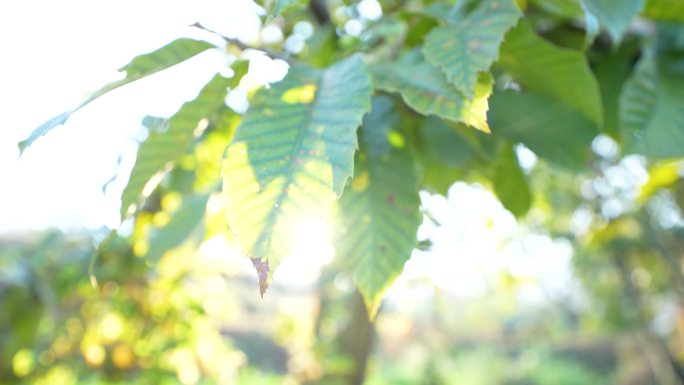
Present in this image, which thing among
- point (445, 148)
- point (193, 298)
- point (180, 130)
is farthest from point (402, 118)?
point (193, 298)

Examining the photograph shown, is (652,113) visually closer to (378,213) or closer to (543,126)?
(543,126)

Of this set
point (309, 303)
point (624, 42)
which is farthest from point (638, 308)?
point (624, 42)

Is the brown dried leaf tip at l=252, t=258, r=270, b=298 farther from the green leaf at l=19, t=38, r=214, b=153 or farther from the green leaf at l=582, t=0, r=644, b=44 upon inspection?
the green leaf at l=582, t=0, r=644, b=44

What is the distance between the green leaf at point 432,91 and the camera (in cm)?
38

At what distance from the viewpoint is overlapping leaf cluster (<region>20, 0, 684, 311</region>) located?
34 cm

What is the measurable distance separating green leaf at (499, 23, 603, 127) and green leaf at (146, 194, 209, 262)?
0.32 metres

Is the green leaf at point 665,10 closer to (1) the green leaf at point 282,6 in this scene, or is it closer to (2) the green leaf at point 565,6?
(2) the green leaf at point 565,6

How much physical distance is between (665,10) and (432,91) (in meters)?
0.31

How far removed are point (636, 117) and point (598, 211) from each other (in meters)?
4.10

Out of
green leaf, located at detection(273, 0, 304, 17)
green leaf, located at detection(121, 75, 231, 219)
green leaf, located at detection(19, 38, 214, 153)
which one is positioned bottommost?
green leaf, located at detection(121, 75, 231, 219)

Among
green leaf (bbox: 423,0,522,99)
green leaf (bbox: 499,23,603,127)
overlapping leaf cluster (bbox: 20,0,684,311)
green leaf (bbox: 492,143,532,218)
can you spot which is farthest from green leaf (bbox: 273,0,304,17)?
green leaf (bbox: 492,143,532,218)

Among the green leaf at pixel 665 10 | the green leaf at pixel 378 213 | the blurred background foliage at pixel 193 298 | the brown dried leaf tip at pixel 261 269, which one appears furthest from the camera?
the blurred background foliage at pixel 193 298

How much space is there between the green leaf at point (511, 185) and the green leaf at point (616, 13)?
0.60 feet

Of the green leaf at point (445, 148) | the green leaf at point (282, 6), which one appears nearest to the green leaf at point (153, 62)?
the green leaf at point (282, 6)
